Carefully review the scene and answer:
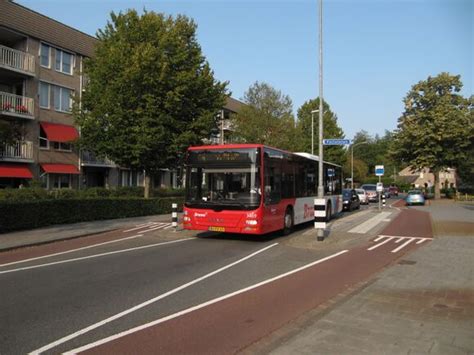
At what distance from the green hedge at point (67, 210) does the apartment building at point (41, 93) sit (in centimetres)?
835

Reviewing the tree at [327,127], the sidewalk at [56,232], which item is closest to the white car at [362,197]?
the tree at [327,127]

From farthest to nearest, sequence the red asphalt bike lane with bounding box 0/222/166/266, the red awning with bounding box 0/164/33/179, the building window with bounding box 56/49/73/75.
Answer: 1. the building window with bounding box 56/49/73/75
2. the red awning with bounding box 0/164/33/179
3. the red asphalt bike lane with bounding box 0/222/166/266

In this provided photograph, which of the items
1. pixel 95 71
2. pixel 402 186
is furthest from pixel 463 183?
pixel 95 71

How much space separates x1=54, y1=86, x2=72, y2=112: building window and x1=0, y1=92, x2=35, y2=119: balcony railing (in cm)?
248

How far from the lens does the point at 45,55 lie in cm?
2995

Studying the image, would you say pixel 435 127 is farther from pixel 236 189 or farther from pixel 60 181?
pixel 236 189

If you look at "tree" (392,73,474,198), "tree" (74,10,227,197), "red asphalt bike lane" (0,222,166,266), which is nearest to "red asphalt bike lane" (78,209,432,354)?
"red asphalt bike lane" (0,222,166,266)

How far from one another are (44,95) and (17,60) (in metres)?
3.01

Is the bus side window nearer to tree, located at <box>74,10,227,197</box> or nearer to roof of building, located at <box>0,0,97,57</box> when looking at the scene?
tree, located at <box>74,10,227,197</box>

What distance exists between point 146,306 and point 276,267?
3.98 m

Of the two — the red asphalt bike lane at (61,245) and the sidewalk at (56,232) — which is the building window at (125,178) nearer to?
the sidewalk at (56,232)

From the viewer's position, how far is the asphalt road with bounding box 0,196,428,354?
213 inches

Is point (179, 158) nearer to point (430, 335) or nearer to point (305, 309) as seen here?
point (305, 309)

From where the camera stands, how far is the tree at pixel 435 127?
45.5 m
